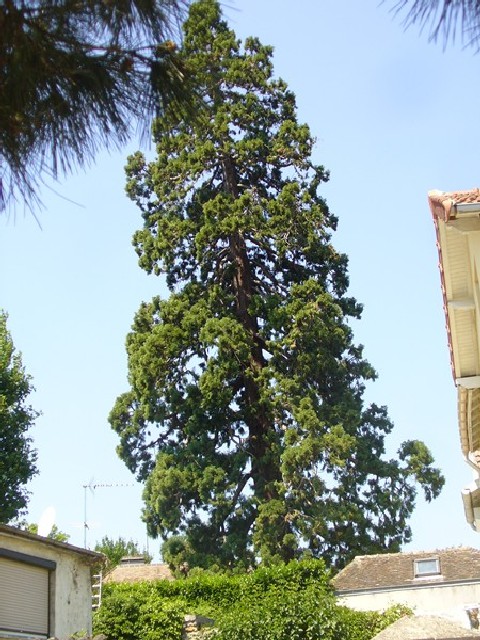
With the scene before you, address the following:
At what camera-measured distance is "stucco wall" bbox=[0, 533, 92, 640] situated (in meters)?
20.2

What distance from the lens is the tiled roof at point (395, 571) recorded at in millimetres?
32750

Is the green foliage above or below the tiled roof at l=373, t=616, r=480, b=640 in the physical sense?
above

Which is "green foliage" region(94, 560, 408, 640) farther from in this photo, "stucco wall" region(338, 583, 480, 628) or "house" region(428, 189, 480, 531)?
"house" region(428, 189, 480, 531)

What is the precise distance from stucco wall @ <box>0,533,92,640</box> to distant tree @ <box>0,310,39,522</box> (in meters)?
16.7

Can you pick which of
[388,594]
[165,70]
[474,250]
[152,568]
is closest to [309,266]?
[388,594]

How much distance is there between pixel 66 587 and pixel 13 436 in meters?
19.6

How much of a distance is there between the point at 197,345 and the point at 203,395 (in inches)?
90.7

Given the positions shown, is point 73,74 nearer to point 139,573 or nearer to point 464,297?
point 464,297

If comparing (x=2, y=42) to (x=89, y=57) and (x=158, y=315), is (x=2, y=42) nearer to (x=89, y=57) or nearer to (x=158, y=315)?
(x=89, y=57)

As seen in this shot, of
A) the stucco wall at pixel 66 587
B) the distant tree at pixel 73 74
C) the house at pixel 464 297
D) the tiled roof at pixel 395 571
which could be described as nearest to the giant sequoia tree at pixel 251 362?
the tiled roof at pixel 395 571

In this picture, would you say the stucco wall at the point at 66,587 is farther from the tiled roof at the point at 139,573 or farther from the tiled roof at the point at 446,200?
the tiled roof at the point at 139,573

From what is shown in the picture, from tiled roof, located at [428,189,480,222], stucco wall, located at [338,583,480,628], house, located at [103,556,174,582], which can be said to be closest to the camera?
tiled roof, located at [428,189,480,222]

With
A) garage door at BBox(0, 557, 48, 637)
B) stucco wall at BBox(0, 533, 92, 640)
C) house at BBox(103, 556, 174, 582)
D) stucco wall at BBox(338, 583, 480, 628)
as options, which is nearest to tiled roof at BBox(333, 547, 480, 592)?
stucco wall at BBox(338, 583, 480, 628)

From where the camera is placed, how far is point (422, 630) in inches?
762
